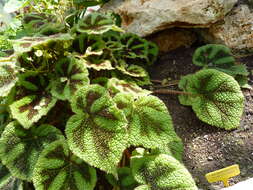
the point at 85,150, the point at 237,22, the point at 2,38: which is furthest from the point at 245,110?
the point at 2,38

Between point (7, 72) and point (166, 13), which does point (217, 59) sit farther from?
point (7, 72)

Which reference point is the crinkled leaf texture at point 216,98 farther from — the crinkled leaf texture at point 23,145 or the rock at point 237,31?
the crinkled leaf texture at point 23,145

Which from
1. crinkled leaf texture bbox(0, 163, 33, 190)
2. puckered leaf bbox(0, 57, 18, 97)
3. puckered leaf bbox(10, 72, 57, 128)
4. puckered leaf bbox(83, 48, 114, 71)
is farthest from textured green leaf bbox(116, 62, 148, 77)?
crinkled leaf texture bbox(0, 163, 33, 190)

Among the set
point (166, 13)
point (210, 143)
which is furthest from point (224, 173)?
point (166, 13)

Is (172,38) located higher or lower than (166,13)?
lower

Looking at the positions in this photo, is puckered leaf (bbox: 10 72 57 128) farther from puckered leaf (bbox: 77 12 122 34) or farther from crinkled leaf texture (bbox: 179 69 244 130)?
crinkled leaf texture (bbox: 179 69 244 130)
